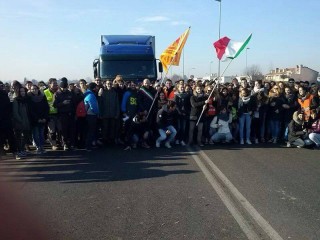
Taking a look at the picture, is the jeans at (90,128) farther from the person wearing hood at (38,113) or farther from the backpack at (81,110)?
the person wearing hood at (38,113)

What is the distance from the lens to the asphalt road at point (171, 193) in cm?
466

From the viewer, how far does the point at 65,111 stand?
33.6 ft

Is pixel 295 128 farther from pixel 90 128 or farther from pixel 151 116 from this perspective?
pixel 90 128

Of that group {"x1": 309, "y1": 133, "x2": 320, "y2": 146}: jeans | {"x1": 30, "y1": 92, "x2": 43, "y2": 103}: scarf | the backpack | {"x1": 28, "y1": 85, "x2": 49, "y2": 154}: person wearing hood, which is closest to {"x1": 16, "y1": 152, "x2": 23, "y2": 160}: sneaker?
{"x1": 28, "y1": 85, "x2": 49, "y2": 154}: person wearing hood

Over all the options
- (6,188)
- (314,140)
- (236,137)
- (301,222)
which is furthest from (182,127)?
(6,188)

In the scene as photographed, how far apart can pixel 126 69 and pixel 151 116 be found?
4246mm

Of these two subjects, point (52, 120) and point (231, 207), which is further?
point (52, 120)

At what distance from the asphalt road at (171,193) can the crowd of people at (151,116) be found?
85cm

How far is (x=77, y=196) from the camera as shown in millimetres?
6117

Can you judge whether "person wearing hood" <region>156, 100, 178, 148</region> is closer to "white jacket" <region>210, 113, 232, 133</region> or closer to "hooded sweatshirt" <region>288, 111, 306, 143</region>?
"white jacket" <region>210, 113, 232, 133</region>

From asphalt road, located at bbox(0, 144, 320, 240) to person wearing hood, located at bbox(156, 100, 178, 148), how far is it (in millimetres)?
990

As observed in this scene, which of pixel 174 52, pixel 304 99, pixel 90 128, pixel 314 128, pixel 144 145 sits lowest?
pixel 144 145

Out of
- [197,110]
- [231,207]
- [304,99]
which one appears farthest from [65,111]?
[304,99]

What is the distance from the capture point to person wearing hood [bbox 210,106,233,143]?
37.2ft
